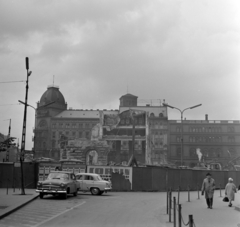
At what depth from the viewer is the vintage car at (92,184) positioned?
80.5 ft

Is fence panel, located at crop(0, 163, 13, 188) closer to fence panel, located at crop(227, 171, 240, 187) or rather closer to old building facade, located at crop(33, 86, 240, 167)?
fence panel, located at crop(227, 171, 240, 187)

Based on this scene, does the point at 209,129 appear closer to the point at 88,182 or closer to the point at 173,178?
the point at 173,178

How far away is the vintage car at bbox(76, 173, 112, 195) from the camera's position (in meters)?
24.5

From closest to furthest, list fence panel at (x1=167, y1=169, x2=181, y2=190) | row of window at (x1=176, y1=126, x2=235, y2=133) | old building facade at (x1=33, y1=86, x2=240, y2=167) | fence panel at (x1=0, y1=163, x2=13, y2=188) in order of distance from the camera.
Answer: fence panel at (x1=0, y1=163, x2=13, y2=188) < fence panel at (x1=167, y1=169, x2=181, y2=190) < old building facade at (x1=33, y1=86, x2=240, y2=167) < row of window at (x1=176, y1=126, x2=235, y2=133)

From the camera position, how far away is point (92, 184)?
24.6 meters

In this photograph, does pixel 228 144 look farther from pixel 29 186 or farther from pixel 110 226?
pixel 110 226

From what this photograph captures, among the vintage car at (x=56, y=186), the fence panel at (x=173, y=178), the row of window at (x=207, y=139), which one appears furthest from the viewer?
the row of window at (x=207, y=139)

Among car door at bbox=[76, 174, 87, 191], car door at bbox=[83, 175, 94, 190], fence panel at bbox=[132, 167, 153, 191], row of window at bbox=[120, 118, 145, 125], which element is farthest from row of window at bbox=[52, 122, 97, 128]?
car door at bbox=[83, 175, 94, 190]

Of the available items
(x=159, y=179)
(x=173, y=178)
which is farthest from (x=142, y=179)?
(x=173, y=178)

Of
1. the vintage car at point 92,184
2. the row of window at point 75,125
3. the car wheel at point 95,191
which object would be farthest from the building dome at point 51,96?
the car wheel at point 95,191

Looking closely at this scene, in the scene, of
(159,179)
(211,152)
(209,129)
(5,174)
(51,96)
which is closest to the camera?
(5,174)

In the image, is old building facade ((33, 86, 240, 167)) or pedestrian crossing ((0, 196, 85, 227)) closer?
pedestrian crossing ((0, 196, 85, 227))

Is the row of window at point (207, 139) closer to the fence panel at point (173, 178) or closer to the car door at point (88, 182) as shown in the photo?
the fence panel at point (173, 178)

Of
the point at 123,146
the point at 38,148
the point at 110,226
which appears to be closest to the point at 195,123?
the point at 123,146
